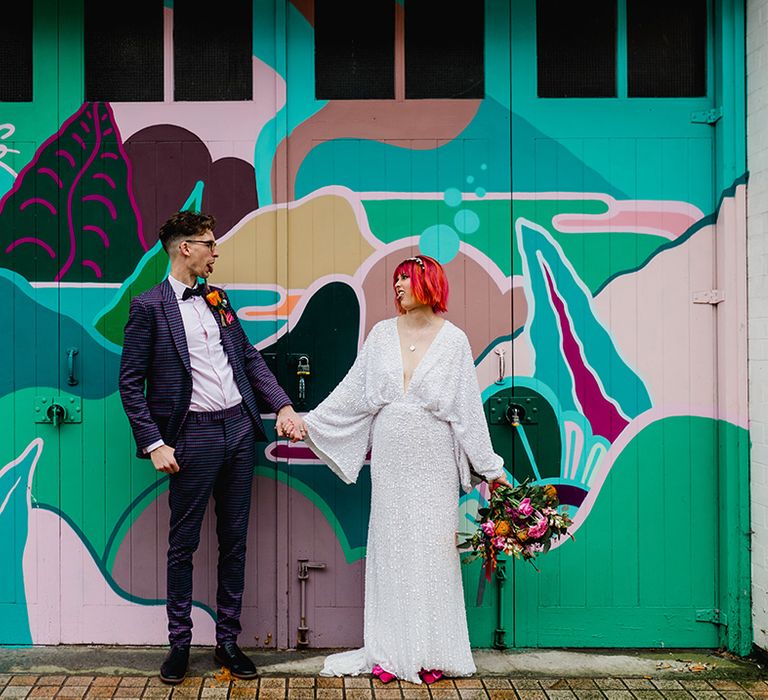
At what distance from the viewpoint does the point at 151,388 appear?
3.40 meters

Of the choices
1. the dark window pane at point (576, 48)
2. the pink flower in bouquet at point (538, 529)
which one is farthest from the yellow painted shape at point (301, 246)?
the pink flower in bouquet at point (538, 529)

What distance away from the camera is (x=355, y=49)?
3.81 m

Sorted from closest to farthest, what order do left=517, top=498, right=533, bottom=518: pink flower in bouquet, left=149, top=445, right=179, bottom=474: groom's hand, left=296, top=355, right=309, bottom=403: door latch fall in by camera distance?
left=149, top=445, right=179, bottom=474: groom's hand
left=517, top=498, right=533, bottom=518: pink flower in bouquet
left=296, top=355, right=309, bottom=403: door latch

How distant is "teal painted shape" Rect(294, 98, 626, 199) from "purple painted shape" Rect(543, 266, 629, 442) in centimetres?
44

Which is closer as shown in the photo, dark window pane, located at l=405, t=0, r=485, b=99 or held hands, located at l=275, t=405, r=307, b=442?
held hands, located at l=275, t=405, r=307, b=442

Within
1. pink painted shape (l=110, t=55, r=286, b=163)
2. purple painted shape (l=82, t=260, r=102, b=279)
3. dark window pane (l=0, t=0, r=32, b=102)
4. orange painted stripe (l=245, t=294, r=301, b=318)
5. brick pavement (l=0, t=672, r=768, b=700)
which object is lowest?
brick pavement (l=0, t=672, r=768, b=700)

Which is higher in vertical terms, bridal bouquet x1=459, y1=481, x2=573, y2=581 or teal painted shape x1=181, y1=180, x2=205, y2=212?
teal painted shape x1=181, y1=180, x2=205, y2=212

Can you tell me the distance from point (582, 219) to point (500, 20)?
3.31ft

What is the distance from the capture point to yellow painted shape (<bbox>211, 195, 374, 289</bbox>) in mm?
3762

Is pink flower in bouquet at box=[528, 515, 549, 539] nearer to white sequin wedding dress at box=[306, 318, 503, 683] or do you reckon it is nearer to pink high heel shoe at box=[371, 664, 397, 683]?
white sequin wedding dress at box=[306, 318, 503, 683]

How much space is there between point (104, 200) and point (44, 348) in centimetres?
74

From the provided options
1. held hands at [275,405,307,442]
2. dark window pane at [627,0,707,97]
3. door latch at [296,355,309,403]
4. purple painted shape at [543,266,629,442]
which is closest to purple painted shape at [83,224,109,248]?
door latch at [296,355,309,403]

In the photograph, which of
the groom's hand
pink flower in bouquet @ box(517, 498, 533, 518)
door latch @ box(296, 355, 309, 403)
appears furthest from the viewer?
door latch @ box(296, 355, 309, 403)

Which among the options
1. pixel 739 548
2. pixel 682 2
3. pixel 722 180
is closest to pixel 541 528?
pixel 739 548
